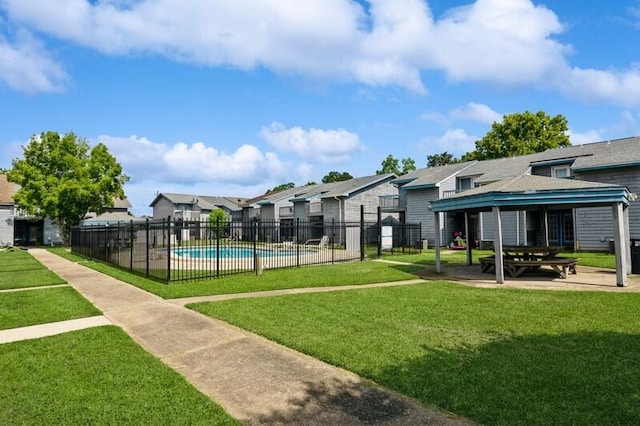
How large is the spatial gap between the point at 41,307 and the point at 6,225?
38.3 meters

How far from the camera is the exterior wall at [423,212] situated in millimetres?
30922

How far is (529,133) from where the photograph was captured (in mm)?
46969

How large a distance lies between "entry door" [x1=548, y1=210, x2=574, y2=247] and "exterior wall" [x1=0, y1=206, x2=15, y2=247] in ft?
151

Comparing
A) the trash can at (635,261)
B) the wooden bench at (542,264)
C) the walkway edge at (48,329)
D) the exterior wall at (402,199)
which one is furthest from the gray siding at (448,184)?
the walkway edge at (48,329)

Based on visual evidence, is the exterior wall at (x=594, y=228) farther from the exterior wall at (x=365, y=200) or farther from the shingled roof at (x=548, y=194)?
the exterior wall at (x=365, y=200)

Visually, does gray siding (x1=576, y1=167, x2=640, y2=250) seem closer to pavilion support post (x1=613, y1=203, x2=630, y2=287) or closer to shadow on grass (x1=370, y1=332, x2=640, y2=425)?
pavilion support post (x1=613, y1=203, x2=630, y2=287)

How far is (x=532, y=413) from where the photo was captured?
3.80 m

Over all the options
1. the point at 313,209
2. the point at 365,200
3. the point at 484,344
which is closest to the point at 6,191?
the point at 313,209

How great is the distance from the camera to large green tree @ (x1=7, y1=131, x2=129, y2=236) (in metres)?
36.2

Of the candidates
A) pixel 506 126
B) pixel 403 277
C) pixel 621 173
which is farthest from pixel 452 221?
pixel 506 126

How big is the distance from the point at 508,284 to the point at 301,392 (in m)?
8.93

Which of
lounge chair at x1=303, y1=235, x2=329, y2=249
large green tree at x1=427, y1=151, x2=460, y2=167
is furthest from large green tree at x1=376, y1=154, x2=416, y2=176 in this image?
lounge chair at x1=303, y1=235, x2=329, y2=249

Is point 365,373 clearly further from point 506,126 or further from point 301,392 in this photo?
point 506,126

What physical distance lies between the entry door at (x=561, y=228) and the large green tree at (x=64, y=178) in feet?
121
